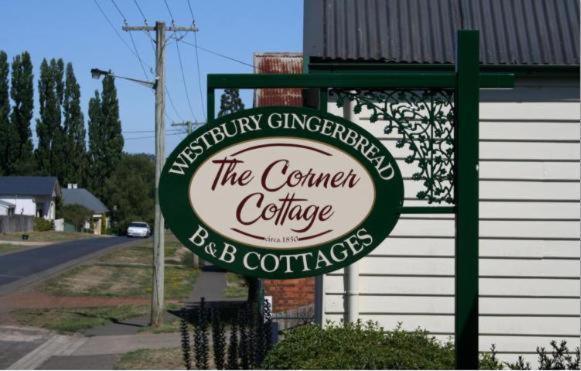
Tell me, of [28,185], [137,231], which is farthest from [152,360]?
[28,185]

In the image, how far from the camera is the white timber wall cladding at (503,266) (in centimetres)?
836

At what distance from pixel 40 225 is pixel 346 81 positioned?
253 feet

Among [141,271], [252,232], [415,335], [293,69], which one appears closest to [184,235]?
[252,232]

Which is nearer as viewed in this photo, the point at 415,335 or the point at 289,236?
the point at 289,236

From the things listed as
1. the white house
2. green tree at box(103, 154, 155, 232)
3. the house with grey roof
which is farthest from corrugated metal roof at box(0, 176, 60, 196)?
green tree at box(103, 154, 155, 232)

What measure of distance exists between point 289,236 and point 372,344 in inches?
74.2

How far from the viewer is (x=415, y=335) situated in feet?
22.6

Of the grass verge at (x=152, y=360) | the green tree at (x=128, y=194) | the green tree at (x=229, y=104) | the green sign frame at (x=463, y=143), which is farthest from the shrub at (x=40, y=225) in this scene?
the green sign frame at (x=463, y=143)

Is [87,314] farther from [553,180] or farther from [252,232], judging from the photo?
[252,232]

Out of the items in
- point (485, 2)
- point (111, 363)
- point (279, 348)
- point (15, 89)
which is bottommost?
point (111, 363)

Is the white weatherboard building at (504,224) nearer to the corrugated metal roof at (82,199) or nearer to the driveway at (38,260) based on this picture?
the driveway at (38,260)

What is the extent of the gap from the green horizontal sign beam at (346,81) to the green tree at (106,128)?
283 feet

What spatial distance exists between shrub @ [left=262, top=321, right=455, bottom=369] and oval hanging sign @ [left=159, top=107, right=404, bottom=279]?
1.40 metres

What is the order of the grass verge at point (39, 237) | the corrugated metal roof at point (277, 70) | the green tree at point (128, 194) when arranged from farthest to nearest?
the green tree at point (128, 194) < the grass verge at point (39, 237) < the corrugated metal roof at point (277, 70)
